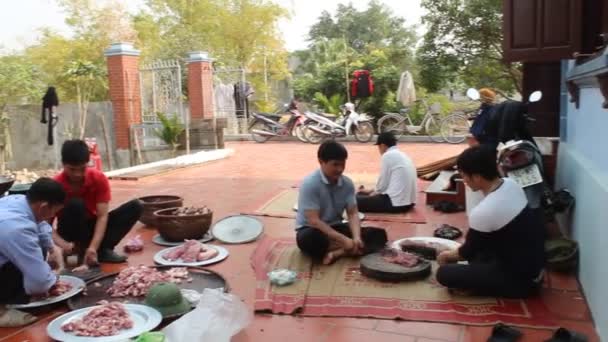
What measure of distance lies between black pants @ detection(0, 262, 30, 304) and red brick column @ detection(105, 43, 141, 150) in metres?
8.98

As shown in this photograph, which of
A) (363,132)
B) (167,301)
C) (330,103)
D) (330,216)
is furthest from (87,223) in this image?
(330,103)

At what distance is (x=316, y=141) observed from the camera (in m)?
13.9

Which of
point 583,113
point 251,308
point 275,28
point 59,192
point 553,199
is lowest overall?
point 251,308

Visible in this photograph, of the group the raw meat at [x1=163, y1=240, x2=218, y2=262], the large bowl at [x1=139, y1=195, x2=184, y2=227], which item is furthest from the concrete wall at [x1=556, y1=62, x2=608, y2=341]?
the large bowl at [x1=139, y1=195, x2=184, y2=227]

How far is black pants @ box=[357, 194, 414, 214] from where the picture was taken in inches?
225

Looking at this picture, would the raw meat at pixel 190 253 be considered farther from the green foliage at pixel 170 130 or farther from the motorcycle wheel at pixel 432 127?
the motorcycle wheel at pixel 432 127

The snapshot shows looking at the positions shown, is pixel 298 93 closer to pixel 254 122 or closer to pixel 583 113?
pixel 254 122

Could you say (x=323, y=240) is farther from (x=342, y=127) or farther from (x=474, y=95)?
(x=342, y=127)

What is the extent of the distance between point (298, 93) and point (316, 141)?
518cm

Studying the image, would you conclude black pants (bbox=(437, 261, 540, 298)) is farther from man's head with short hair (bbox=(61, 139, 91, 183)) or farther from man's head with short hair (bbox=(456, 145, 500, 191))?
man's head with short hair (bbox=(61, 139, 91, 183))

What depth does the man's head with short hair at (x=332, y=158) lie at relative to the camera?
383cm

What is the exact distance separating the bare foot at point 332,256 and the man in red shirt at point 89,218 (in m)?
1.47

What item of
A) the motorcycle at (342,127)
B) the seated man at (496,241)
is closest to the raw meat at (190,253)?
the seated man at (496,241)

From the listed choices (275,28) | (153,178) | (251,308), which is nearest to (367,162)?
(153,178)
